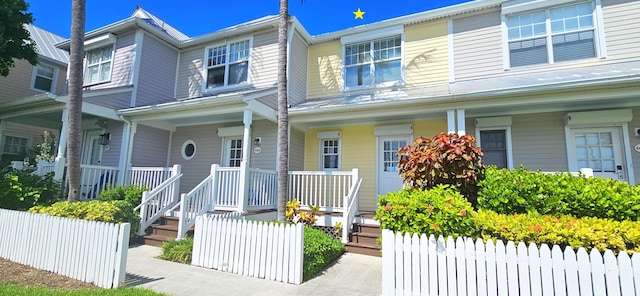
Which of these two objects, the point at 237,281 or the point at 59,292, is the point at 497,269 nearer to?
the point at 237,281

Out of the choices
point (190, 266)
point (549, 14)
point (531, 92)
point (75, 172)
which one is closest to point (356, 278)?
point (190, 266)

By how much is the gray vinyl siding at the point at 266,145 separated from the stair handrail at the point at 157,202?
7.80ft

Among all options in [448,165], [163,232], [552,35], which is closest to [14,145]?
[163,232]

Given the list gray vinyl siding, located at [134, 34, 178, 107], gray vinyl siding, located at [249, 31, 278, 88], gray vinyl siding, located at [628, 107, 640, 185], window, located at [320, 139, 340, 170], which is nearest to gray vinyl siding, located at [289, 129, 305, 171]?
window, located at [320, 139, 340, 170]

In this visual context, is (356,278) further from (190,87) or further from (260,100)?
(190,87)

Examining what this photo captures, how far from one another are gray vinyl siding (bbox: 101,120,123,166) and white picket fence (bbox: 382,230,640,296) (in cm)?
909

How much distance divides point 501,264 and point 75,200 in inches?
316

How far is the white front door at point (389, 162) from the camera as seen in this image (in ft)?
28.1

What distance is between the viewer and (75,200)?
6574 millimetres

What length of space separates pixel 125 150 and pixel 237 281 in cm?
688

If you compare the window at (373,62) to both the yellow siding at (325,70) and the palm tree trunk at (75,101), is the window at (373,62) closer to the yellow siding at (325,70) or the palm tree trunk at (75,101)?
the yellow siding at (325,70)

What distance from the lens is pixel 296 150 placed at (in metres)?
9.32

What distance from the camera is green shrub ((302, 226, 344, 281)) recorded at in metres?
4.75

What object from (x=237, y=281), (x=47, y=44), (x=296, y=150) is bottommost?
(x=237, y=281)
